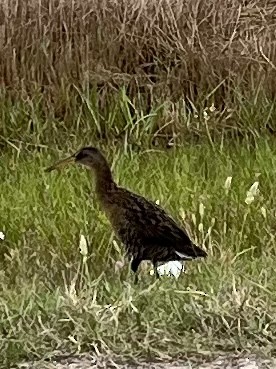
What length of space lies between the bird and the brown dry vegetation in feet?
7.39

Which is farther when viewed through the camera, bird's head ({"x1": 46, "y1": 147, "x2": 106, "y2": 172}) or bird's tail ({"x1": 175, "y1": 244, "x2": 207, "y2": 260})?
bird's head ({"x1": 46, "y1": 147, "x2": 106, "y2": 172})

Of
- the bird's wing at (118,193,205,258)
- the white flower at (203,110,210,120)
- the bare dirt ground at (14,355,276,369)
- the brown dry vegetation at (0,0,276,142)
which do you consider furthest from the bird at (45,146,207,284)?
the brown dry vegetation at (0,0,276,142)

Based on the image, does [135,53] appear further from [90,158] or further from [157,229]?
[157,229]

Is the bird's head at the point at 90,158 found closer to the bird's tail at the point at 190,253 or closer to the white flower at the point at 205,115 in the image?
the bird's tail at the point at 190,253

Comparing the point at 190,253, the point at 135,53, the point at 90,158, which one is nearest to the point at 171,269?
the point at 190,253

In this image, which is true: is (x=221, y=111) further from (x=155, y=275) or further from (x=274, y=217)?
(x=155, y=275)

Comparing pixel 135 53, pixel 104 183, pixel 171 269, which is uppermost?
pixel 135 53

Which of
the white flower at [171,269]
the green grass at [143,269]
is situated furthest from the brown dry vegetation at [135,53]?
the white flower at [171,269]

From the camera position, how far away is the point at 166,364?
379cm

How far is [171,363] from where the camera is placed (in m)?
3.80

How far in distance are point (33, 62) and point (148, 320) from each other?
11.7 feet

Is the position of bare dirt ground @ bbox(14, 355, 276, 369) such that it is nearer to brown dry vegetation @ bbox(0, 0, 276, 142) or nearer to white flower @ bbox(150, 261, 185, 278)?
white flower @ bbox(150, 261, 185, 278)

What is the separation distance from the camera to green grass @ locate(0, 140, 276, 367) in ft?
12.7

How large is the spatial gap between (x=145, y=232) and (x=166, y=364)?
2.74 feet
